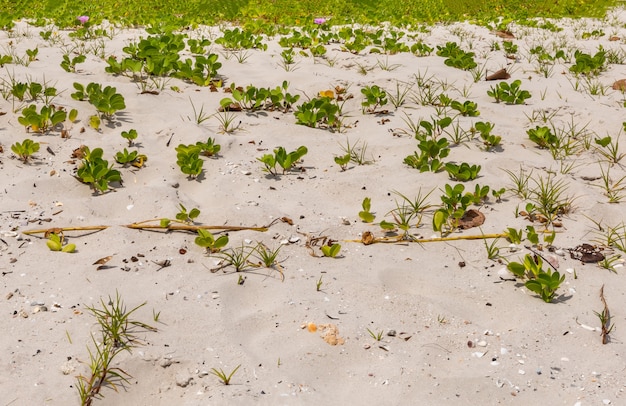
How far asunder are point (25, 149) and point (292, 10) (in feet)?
25.7

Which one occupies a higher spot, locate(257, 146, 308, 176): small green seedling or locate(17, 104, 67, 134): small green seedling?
locate(17, 104, 67, 134): small green seedling

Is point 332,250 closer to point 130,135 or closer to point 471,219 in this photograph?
point 471,219

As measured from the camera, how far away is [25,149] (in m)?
4.23

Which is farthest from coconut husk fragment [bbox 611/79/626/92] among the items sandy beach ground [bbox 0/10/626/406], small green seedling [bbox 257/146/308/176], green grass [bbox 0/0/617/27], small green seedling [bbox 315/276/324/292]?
small green seedling [bbox 315/276/324/292]

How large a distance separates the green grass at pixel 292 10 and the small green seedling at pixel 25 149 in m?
4.87

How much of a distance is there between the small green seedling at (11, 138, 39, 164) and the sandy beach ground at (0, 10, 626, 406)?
0.06 m

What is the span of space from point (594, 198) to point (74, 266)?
317cm

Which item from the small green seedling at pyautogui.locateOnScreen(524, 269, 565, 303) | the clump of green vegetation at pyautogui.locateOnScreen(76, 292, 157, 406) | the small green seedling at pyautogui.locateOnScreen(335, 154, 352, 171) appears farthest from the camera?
the small green seedling at pyautogui.locateOnScreen(335, 154, 352, 171)

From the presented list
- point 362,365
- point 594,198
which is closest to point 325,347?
point 362,365

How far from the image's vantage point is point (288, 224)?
A: 3.69m

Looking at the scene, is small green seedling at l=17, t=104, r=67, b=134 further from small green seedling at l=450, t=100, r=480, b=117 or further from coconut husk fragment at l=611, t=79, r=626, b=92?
coconut husk fragment at l=611, t=79, r=626, b=92

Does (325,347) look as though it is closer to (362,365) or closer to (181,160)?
(362,365)

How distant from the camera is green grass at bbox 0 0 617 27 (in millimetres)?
9586

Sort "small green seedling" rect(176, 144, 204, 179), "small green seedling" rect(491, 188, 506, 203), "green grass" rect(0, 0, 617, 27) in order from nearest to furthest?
1. "small green seedling" rect(491, 188, 506, 203)
2. "small green seedling" rect(176, 144, 204, 179)
3. "green grass" rect(0, 0, 617, 27)
